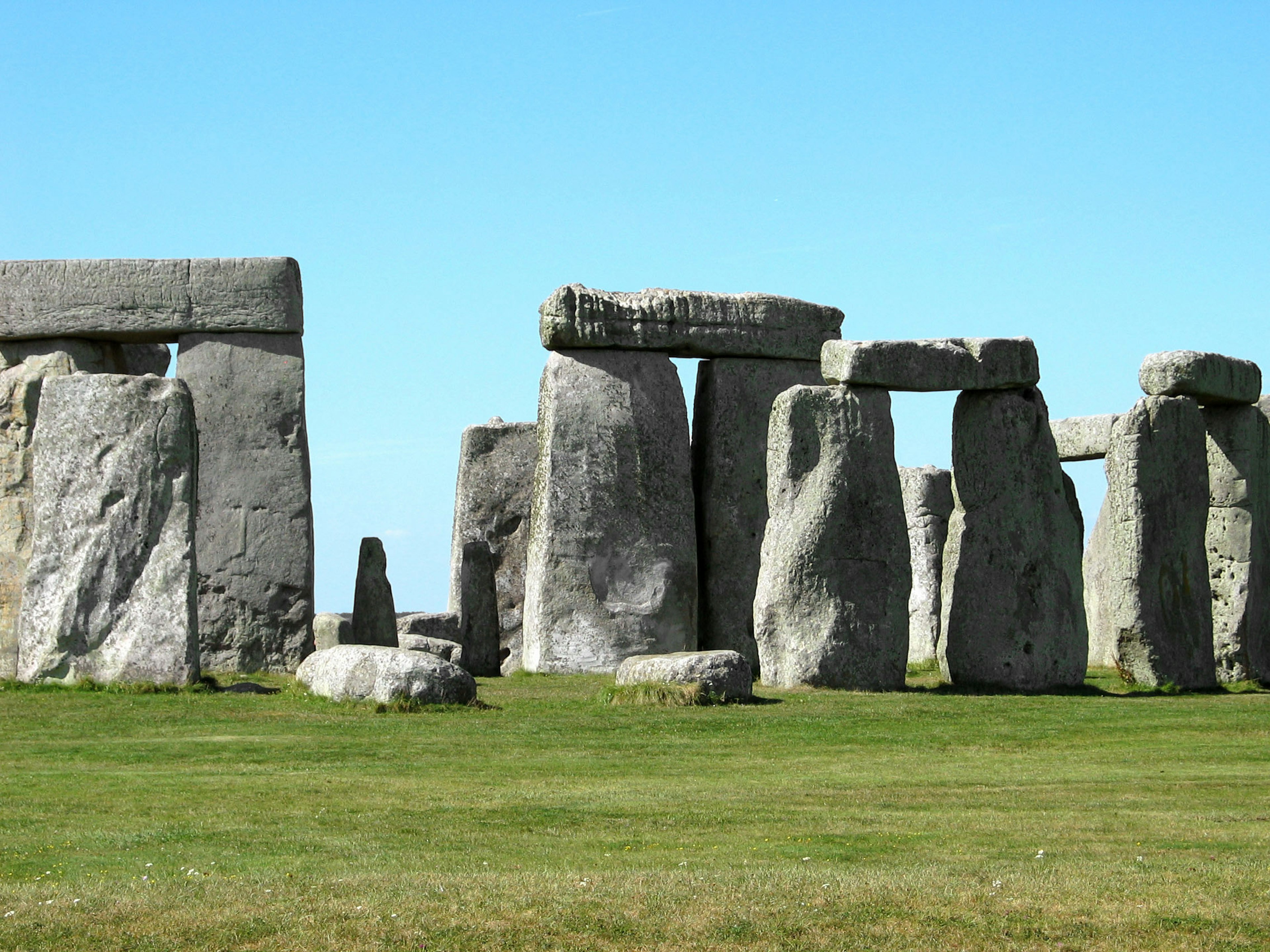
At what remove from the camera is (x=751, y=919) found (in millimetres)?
7145

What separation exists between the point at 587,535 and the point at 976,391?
14.8 feet

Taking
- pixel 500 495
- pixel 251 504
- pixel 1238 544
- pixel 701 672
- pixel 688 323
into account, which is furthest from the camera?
pixel 500 495

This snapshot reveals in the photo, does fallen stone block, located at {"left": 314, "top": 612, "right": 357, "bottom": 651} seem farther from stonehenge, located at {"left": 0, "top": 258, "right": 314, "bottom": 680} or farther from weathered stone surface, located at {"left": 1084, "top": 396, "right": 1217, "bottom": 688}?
weathered stone surface, located at {"left": 1084, "top": 396, "right": 1217, "bottom": 688}

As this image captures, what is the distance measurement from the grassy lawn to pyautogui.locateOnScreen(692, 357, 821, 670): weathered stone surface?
20.3 ft

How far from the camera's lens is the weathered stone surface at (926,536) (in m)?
23.4

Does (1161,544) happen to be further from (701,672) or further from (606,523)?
(606,523)

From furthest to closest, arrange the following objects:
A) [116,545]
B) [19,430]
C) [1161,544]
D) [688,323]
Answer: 1. [688,323]
2. [19,430]
3. [1161,544]
4. [116,545]

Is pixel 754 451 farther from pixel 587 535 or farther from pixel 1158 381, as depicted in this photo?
pixel 1158 381

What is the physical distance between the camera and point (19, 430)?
60.4 ft

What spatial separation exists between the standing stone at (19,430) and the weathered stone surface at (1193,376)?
1017 cm

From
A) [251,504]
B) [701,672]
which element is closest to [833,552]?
[701,672]

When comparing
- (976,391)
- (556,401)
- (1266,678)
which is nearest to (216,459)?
(556,401)

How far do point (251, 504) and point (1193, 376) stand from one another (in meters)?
9.15

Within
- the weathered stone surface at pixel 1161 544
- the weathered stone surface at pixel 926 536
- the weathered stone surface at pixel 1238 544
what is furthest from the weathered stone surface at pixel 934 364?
the weathered stone surface at pixel 926 536
